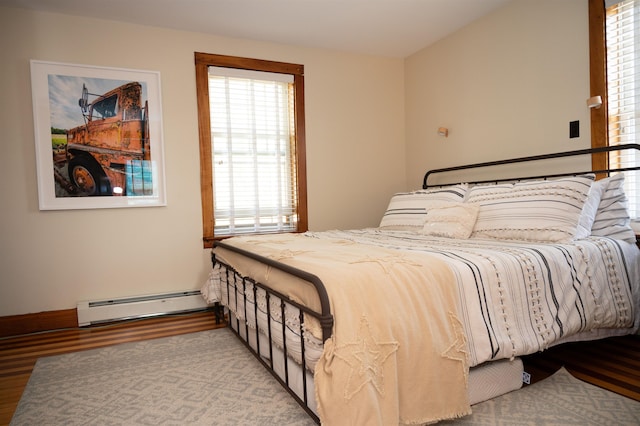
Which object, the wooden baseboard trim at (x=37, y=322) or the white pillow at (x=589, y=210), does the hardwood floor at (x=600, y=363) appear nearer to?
the white pillow at (x=589, y=210)

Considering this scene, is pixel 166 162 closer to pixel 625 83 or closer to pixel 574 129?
pixel 574 129

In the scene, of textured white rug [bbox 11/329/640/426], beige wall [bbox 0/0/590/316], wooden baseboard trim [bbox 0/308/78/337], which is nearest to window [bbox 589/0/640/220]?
beige wall [bbox 0/0/590/316]

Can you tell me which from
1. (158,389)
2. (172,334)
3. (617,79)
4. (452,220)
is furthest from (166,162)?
(617,79)

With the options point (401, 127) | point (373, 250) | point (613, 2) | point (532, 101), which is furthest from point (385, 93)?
point (373, 250)

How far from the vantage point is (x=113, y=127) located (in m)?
3.30

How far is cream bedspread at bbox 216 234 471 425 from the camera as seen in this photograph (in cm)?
132

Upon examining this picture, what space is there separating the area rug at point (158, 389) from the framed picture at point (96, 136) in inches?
49.7

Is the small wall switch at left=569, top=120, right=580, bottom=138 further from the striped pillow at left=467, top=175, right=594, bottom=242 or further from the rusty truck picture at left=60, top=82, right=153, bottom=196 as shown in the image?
the rusty truck picture at left=60, top=82, right=153, bottom=196

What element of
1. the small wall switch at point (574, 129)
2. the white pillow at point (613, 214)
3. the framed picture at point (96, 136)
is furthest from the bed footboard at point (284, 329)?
the small wall switch at point (574, 129)

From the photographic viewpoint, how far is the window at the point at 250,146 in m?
3.61

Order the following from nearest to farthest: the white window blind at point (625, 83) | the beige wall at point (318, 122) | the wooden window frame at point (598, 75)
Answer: the white window blind at point (625, 83), the wooden window frame at point (598, 75), the beige wall at point (318, 122)

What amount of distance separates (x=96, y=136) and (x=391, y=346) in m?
2.97

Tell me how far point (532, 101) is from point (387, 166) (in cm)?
164

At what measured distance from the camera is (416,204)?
130 inches
